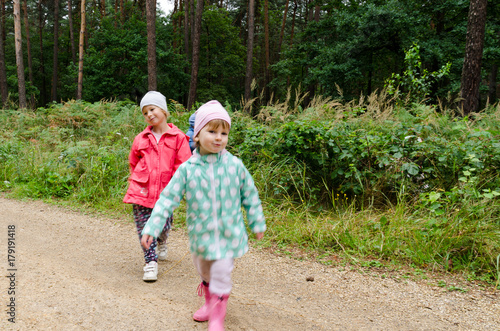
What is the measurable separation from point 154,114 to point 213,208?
1553mm

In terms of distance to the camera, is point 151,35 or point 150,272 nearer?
point 150,272

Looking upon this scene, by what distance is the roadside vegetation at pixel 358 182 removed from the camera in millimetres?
3918

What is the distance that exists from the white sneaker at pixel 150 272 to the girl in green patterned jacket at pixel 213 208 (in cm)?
112

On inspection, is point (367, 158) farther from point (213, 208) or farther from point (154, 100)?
point (213, 208)

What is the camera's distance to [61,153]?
7762 millimetres

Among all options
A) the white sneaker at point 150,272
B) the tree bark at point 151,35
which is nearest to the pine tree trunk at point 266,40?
the tree bark at point 151,35

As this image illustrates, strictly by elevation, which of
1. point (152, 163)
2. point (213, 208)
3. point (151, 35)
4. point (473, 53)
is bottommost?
point (213, 208)

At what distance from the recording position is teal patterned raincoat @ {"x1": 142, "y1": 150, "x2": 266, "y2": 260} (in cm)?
235

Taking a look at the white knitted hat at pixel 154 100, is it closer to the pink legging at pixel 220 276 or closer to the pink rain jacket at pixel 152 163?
the pink rain jacket at pixel 152 163

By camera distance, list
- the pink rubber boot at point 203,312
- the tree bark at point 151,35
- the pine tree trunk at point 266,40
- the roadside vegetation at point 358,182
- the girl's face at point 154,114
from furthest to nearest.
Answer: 1. the pine tree trunk at point 266,40
2. the tree bark at point 151,35
3. the roadside vegetation at point 358,182
4. the girl's face at point 154,114
5. the pink rubber boot at point 203,312

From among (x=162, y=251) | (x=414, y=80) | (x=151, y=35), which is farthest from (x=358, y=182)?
(x=151, y=35)

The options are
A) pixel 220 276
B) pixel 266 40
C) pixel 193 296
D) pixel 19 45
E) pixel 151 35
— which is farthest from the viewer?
pixel 266 40

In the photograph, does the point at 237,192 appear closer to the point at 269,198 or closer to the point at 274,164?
the point at 269,198

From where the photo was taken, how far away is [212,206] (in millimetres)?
2367
